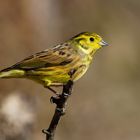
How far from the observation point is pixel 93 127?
1327cm

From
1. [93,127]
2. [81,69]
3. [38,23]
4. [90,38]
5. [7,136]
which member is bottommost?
[7,136]

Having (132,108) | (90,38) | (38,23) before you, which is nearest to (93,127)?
(132,108)

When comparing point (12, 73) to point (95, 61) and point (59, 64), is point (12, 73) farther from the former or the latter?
point (95, 61)

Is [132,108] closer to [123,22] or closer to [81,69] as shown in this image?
[123,22]

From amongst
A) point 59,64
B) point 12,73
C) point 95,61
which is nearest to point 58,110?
point 12,73

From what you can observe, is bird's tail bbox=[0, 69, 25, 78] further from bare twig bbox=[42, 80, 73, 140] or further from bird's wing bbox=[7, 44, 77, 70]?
bare twig bbox=[42, 80, 73, 140]

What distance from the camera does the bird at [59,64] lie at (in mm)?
7520

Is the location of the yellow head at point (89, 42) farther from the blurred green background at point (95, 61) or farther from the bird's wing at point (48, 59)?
the blurred green background at point (95, 61)

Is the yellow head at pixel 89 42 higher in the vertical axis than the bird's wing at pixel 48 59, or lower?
higher

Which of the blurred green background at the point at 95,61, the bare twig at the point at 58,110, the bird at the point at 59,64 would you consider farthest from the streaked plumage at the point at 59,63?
the blurred green background at the point at 95,61

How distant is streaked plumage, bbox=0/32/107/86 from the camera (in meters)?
7.52

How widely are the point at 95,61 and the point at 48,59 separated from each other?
8.19 m

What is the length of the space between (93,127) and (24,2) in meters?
3.82

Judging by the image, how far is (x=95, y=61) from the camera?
16031mm
